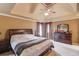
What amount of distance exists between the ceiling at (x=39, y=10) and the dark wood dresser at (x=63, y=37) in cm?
29

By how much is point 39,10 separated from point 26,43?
657 mm

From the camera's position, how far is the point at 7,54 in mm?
1646

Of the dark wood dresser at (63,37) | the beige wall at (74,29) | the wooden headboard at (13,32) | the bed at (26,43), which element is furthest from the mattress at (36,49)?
the beige wall at (74,29)

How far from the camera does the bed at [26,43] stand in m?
1.51

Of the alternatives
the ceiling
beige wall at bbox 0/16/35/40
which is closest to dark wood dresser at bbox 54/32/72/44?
the ceiling

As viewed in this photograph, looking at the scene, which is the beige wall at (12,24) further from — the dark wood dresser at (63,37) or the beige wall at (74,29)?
the beige wall at (74,29)

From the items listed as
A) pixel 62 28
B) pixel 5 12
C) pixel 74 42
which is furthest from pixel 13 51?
pixel 74 42

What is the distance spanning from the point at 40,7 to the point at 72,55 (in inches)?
40.8

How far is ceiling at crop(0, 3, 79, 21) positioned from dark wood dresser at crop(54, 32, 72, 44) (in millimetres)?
286

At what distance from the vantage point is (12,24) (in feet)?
5.45

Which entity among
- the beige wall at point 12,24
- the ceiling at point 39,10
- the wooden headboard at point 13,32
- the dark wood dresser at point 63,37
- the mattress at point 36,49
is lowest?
the mattress at point 36,49

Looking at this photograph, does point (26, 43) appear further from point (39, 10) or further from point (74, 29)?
point (74, 29)

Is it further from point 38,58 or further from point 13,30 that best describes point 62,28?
Answer: point 13,30

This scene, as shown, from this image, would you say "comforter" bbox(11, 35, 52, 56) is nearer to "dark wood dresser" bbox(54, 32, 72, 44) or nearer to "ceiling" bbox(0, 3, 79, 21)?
"dark wood dresser" bbox(54, 32, 72, 44)
